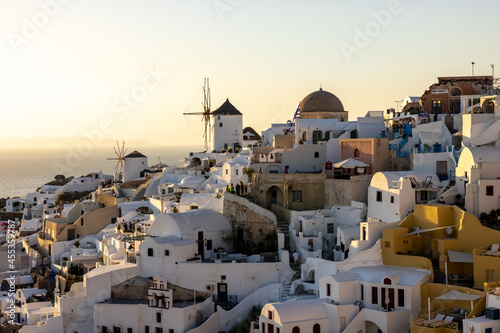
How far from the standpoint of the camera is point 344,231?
1196 inches

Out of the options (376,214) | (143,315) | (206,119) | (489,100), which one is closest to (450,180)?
(376,214)

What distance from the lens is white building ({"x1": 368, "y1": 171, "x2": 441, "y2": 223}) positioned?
2973 cm

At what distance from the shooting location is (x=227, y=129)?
55500 mm

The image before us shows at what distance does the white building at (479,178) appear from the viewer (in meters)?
28.4

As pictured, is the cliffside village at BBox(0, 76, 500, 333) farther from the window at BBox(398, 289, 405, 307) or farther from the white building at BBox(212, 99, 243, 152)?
the white building at BBox(212, 99, 243, 152)

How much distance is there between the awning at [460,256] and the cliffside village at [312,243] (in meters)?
0.04

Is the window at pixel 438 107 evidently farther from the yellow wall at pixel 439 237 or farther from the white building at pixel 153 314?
the white building at pixel 153 314

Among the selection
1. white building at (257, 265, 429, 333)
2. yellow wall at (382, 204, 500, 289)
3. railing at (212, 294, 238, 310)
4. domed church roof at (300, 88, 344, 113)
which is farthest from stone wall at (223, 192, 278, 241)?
domed church roof at (300, 88, 344, 113)

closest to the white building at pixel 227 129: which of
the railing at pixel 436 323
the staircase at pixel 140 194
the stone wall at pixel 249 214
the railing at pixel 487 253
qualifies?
the staircase at pixel 140 194

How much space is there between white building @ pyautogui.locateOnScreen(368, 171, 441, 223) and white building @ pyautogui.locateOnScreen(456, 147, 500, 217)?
1256 mm

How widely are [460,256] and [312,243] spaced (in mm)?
6939

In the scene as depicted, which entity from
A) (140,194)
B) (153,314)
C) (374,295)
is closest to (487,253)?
(374,295)

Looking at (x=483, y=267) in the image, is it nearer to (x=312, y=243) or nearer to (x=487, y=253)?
(x=487, y=253)

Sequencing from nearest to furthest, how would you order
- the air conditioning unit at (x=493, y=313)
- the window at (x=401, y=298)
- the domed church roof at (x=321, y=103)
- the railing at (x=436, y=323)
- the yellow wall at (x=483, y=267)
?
the air conditioning unit at (x=493, y=313) → the railing at (x=436, y=323) → the yellow wall at (x=483, y=267) → the window at (x=401, y=298) → the domed church roof at (x=321, y=103)
